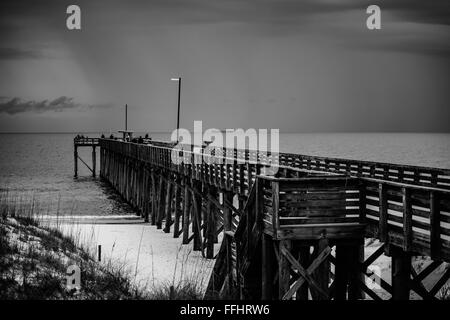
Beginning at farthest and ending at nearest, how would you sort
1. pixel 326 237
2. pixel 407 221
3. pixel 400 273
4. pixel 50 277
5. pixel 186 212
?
pixel 186 212 < pixel 326 237 < pixel 400 273 < pixel 407 221 < pixel 50 277

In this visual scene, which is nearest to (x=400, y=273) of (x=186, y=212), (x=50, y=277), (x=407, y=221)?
(x=407, y=221)

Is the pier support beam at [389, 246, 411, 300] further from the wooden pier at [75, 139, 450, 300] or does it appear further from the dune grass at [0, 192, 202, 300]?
the dune grass at [0, 192, 202, 300]

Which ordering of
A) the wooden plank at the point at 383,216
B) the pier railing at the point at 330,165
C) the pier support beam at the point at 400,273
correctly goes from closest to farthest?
the pier support beam at the point at 400,273, the wooden plank at the point at 383,216, the pier railing at the point at 330,165

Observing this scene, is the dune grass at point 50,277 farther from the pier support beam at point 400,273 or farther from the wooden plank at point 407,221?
the wooden plank at point 407,221

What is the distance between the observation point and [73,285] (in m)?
9.86

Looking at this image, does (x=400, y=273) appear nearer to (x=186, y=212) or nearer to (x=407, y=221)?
(x=407, y=221)

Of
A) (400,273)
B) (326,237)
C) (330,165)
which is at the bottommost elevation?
(400,273)

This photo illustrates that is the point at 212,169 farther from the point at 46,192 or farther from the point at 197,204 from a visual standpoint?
the point at 46,192

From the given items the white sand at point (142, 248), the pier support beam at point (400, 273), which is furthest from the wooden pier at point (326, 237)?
the white sand at point (142, 248)

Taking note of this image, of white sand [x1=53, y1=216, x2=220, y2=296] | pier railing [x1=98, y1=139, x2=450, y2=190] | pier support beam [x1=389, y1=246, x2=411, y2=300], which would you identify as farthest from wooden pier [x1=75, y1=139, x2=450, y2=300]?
white sand [x1=53, y1=216, x2=220, y2=296]
